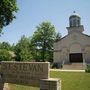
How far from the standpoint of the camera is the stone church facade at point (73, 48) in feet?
150

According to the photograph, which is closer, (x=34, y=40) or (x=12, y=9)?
(x=12, y=9)

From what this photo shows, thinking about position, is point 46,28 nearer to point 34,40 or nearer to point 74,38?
point 34,40

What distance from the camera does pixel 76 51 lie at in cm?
4684

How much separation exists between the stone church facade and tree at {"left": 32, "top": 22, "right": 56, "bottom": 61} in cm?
832

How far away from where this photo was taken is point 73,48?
47.1 m

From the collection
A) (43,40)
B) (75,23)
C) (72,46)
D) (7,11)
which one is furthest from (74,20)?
(7,11)

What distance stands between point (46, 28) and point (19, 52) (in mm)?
11348

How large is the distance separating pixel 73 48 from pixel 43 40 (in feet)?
38.5

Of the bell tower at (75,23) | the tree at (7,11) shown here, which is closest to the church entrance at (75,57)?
the bell tower at (75,23)

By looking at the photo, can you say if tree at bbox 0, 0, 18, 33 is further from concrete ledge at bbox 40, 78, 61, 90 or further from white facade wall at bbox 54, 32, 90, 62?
white facade wall at bbox 54, 32, 90, 62

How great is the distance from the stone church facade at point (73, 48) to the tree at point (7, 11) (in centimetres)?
2719

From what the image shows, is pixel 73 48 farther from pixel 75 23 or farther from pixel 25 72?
pixel 25 72

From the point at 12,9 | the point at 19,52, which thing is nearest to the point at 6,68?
the point at 12,9

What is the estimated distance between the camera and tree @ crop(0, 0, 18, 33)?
1996cm
